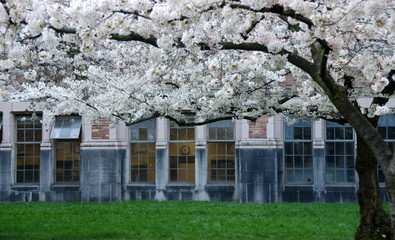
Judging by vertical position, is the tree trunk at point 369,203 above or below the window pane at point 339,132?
below

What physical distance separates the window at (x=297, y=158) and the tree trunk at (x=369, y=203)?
28.2 feet

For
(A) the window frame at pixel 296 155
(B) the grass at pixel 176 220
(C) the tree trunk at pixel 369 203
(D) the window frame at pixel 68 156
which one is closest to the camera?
(C) the tree trunk at pixel 369 203

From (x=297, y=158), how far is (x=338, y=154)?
1191mm

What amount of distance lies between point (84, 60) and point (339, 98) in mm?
6557

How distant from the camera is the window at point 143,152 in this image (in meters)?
19.7

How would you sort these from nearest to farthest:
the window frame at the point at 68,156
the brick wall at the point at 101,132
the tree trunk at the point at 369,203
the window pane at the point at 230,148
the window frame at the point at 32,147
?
the tree trunk at the point at 369,203, the brick wall at the point at 101,132, the window pane at the point at 230,148, the window frame at the point at 68,156, the window frame at the point at 32,147

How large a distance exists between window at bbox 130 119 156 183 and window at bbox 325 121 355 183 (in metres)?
5.24

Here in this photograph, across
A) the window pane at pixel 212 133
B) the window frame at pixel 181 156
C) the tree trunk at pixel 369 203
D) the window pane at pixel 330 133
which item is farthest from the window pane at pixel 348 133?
the tree trunk at pixel 369 203

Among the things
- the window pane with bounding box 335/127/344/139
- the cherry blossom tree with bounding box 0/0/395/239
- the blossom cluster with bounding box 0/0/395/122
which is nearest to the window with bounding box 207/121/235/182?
the window pane with bounding box 335/127/344/139

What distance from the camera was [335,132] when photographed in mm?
18797

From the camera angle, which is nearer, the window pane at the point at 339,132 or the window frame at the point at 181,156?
the window pane at the point at 339,132

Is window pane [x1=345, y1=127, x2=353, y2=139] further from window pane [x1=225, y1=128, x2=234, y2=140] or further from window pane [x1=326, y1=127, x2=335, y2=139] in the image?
window pane [x1=225, y1=128, x2=234, y2=140]

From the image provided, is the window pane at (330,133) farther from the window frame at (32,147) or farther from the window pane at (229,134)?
the window frame at (32,147)

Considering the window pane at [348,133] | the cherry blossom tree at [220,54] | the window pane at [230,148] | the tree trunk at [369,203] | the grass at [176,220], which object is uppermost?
the cherry blossom tree at [220,54]
